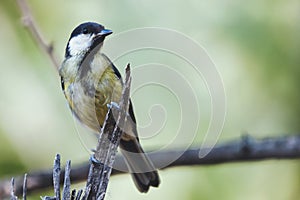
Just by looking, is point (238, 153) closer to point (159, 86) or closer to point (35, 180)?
point (159, 86)

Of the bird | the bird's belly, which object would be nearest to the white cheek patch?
the bird

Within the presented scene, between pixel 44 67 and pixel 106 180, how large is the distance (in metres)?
1.74

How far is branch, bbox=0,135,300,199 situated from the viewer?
308cm

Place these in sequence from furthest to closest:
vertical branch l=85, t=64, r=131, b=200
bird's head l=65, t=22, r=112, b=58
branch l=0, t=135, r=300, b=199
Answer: branch l=0, t=135, r=300, b=199 < bird's head l=65, t=22, r=112, b=58 < vertical branch l=85, t=64, r=131, b=200

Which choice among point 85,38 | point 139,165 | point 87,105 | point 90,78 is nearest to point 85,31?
point 85,38

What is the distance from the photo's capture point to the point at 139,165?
2.87 meters

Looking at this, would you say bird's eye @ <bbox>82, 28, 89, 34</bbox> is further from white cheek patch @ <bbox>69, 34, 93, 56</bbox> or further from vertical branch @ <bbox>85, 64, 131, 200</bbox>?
vertical branch @ <bbox>85, 64, 131, 200</bbox>

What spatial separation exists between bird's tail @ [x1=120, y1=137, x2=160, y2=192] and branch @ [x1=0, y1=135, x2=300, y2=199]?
0.60ft

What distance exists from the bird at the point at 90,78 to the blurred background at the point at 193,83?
2.04ft

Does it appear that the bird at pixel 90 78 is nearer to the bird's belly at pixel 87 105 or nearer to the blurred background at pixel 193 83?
the bird's belly at pixel 87 105

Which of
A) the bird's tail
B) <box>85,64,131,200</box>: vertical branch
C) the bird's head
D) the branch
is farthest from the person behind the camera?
the branch

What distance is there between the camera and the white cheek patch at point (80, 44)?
100 inches

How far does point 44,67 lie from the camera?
3488mm

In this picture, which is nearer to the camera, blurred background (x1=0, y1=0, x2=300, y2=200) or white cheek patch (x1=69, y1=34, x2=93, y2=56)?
white cheek patch (x1=69, y1=34, x2=93, y2=56)
